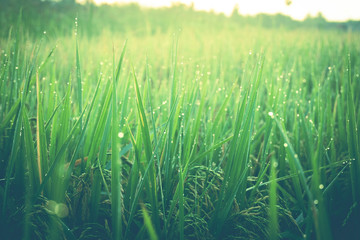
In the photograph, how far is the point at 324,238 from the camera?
1.36 feet

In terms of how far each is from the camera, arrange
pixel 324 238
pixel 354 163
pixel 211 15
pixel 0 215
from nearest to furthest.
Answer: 1. pixel 324 238
2. pixel 0 215
3. pixel 354 163
4. pixel 211 15

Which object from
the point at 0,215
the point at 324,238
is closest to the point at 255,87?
the point at 324,238

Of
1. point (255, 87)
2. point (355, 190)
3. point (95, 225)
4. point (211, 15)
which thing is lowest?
point (95, 225)

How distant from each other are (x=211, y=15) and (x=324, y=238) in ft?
23.9

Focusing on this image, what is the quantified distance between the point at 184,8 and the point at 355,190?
23.8ft

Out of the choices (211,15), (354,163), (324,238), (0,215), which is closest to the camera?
(324,238)

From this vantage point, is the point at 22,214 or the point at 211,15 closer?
the point at 22,214

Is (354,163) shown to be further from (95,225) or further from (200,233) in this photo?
(95,225)

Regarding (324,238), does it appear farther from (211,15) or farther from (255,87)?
(211,15)

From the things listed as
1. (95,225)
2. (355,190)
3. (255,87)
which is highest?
(255,87)

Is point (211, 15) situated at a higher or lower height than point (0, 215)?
higher

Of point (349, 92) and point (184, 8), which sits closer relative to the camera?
point (349, 92)

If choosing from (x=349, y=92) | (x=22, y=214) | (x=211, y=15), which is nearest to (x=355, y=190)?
(x=349, y=92)

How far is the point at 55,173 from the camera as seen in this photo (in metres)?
0.58
